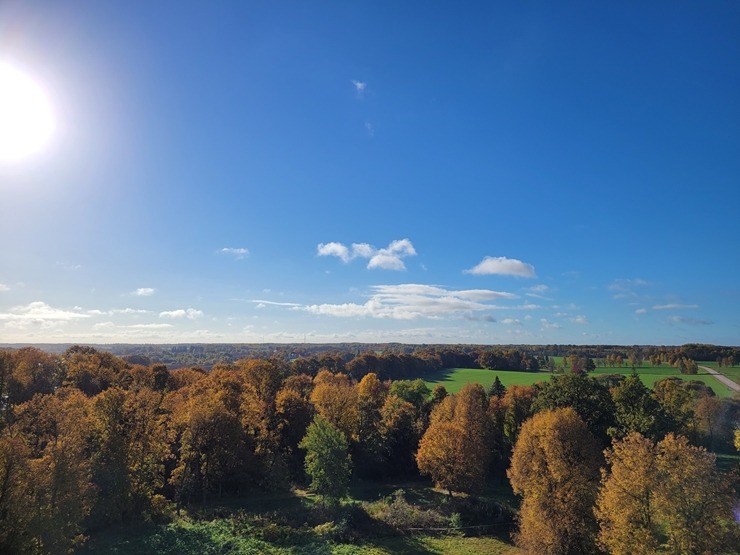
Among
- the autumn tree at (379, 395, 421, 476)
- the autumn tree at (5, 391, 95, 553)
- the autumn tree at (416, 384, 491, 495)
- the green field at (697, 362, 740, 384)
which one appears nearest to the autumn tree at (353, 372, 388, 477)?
the autumn tree at (379, 395, 421, 476)

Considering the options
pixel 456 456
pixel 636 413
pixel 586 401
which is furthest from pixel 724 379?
pixel 456 456

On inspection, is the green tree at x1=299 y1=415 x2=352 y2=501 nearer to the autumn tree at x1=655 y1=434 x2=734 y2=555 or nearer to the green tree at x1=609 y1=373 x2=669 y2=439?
the autumn tree at x1=655 y1=434 x2=734 y2=555

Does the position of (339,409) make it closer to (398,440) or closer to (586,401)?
(398,440)

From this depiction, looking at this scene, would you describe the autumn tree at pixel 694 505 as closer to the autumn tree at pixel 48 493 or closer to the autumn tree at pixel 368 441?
the autumn tree at pixel 48 493

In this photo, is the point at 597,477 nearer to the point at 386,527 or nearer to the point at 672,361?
the point at 386,527

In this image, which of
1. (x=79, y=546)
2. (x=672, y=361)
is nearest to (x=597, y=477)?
(x=79, y=546)

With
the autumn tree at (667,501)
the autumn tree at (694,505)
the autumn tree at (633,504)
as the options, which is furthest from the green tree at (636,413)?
the autumn tree at (694,505)

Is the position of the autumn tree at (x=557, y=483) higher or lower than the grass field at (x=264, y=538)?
higher
